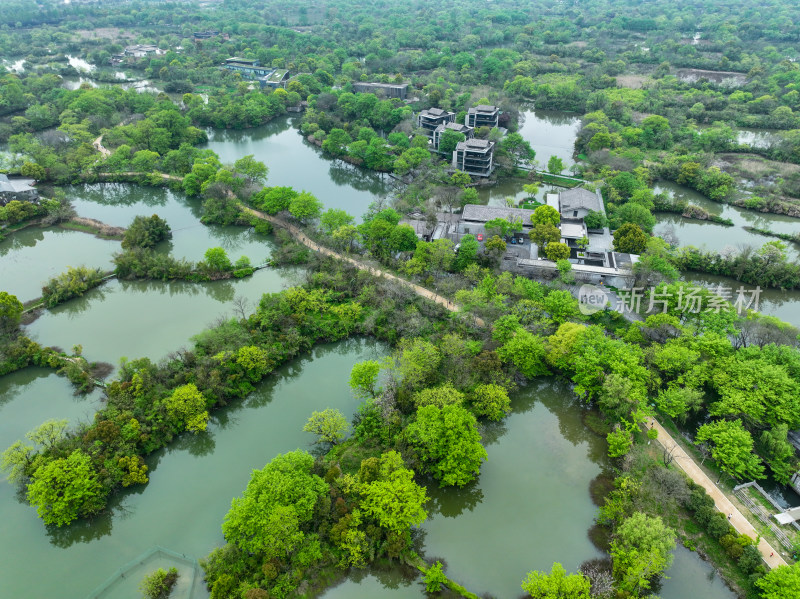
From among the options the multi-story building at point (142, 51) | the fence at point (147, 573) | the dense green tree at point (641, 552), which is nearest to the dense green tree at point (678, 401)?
the dense green tree at point (641, 552)

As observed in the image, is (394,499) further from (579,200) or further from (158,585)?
(579,200)

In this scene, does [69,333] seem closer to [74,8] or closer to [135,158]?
[135,158]

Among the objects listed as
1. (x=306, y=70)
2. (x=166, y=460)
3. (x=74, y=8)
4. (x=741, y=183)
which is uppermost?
(x=74, y=8)

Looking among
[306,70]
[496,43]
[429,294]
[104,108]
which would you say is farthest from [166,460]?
[496,43]

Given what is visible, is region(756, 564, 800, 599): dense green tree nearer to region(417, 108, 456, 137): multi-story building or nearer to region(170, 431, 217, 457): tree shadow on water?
region(170, 431, 217, 457): tree shadow on water

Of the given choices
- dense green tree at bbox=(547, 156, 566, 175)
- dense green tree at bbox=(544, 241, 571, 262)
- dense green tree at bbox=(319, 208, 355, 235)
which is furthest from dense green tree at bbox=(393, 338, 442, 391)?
dense green tree at bbox=(547, 156, 566, 175)

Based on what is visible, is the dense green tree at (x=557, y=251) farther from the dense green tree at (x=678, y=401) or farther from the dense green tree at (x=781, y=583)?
the dense green tree at (x=781, y=583)
